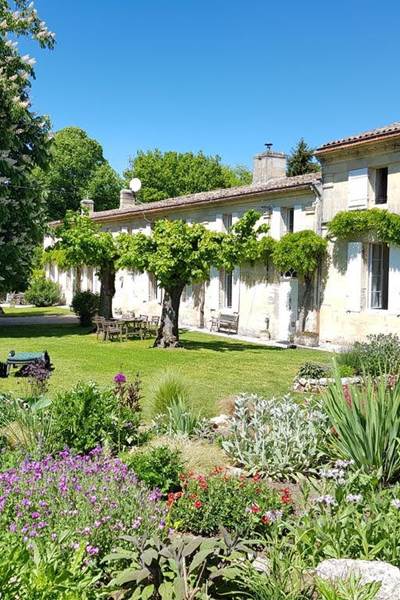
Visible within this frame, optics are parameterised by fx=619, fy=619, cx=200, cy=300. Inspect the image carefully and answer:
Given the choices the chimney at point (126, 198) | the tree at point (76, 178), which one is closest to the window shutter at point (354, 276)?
the chimney at point (126, 198)

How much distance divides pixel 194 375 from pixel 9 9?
1053cm

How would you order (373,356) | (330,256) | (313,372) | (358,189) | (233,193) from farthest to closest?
(233,193) < (330,256) < (358,189) < (373,356) < (313,372)

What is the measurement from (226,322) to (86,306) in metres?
6.06

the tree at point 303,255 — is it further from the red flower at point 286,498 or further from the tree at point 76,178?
the tree at point 76,178

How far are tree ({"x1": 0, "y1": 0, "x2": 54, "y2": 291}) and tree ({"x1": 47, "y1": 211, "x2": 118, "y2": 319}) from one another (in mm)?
2412

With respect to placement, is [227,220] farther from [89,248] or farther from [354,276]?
[354,276]

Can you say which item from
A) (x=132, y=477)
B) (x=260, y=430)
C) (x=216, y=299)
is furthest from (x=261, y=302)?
(x=132, y=477)

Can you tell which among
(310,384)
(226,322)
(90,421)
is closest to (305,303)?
(226,322)

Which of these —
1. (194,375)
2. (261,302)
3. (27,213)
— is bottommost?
(194,375)

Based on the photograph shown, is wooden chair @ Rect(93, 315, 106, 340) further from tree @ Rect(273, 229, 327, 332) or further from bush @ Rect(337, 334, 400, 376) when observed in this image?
bush @ Rect(337, 334, 400, 376)

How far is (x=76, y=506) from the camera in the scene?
4305 mm

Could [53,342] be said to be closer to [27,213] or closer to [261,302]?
[27,213]

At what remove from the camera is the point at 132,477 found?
4.89 meters

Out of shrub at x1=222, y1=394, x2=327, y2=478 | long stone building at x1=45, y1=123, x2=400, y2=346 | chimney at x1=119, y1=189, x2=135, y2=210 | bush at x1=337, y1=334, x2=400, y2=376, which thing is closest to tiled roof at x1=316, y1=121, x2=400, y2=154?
long stone building at x1=45, y1=123, x2=400, y2=346
